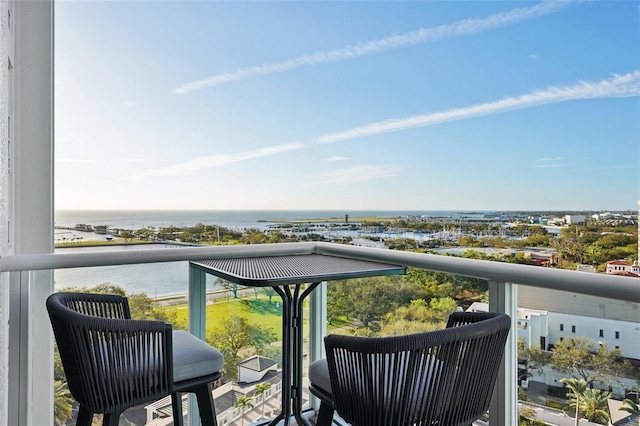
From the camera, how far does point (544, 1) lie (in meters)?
8.04

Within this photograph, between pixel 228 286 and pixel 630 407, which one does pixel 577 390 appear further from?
pixel 228 286

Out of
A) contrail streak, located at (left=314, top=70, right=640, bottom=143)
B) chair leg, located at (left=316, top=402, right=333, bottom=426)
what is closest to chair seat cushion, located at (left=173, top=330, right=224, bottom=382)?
chair leg, located at (left=316, top=402, right=333, bottom=426)

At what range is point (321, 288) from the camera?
9.59ft

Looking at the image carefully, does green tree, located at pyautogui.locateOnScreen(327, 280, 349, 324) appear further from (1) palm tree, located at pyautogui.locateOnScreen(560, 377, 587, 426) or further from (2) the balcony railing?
(1) palm tree, located at pyautogui.locateOnScreen(560, 377, 587, 426)

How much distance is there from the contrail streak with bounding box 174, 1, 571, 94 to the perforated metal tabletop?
610cm

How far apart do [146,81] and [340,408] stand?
22.1 feet

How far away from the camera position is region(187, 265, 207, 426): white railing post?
2.57 metres

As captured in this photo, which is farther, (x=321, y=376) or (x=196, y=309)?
(x=196, y=309)

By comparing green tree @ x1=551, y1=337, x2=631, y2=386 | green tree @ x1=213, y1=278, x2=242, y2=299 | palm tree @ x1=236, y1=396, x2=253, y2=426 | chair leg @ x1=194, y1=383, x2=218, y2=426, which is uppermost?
green tree @ x1=213, y1=278, x2=242, y2=299

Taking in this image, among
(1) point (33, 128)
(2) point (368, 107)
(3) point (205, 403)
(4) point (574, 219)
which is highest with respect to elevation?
(2) point (368, 107)

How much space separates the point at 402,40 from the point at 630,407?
834 cm

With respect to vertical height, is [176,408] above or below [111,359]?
below

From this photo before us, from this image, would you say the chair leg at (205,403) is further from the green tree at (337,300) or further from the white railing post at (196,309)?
the green tree at (337,300)

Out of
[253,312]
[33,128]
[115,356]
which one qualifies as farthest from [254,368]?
[33,128]
